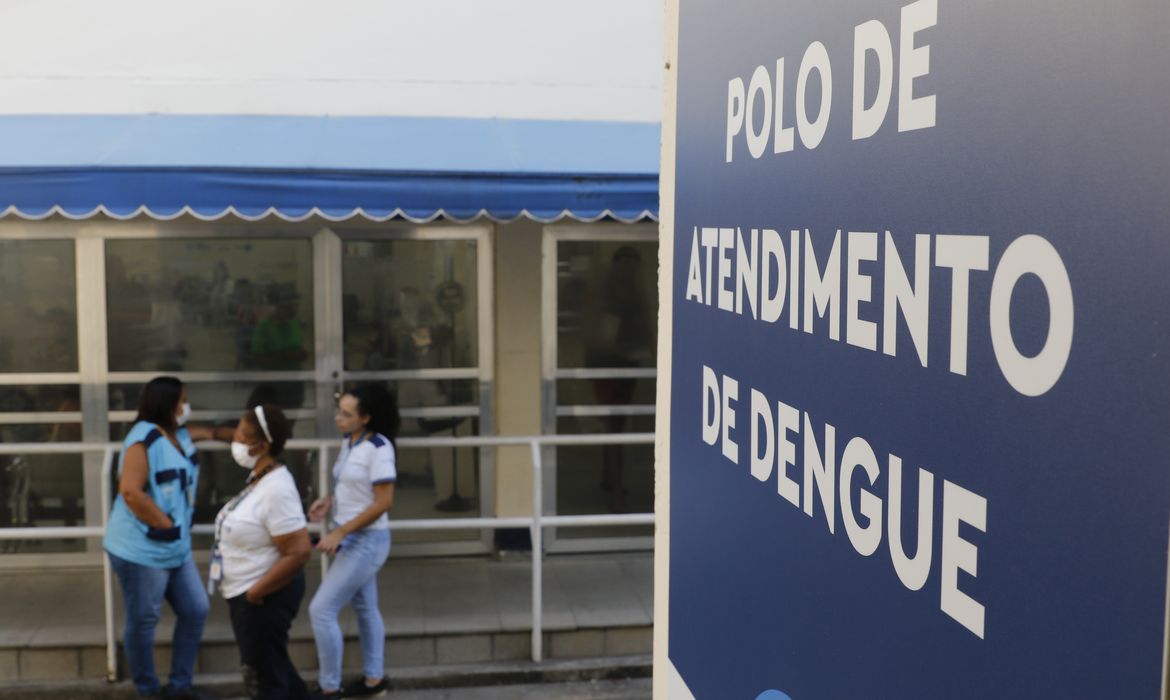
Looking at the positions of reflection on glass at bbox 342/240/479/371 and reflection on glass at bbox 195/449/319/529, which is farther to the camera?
reflection on glass at bbox 342/240/479/371

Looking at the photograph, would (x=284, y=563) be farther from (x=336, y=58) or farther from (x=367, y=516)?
(x=336, y=58)

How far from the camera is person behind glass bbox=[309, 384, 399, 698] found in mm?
5820

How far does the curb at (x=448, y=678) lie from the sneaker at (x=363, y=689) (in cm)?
19

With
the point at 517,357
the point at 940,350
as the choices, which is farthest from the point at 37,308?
the point at 940,350

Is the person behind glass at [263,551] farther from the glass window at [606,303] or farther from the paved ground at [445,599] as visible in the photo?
the glass window at [606,303]

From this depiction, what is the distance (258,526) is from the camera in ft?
17.3

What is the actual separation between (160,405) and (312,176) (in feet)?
4.27

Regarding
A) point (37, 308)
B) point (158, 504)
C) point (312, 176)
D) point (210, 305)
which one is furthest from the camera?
point (210, 305)

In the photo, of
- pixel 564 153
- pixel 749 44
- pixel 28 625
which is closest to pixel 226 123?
pixel 564 153

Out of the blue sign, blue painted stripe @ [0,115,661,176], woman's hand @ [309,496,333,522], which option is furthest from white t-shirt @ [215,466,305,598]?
the blue sign

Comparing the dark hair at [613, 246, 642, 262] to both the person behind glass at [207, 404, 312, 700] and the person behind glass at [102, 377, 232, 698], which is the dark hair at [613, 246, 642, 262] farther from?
the person behind glass at [207, 404, 312, 700]

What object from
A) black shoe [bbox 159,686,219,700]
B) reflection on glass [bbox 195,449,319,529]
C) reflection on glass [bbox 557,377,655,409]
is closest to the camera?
black shoe [bbox 159,686,219,700]

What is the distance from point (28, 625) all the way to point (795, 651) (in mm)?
6530

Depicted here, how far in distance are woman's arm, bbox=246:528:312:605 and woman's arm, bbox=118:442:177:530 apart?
736mm
